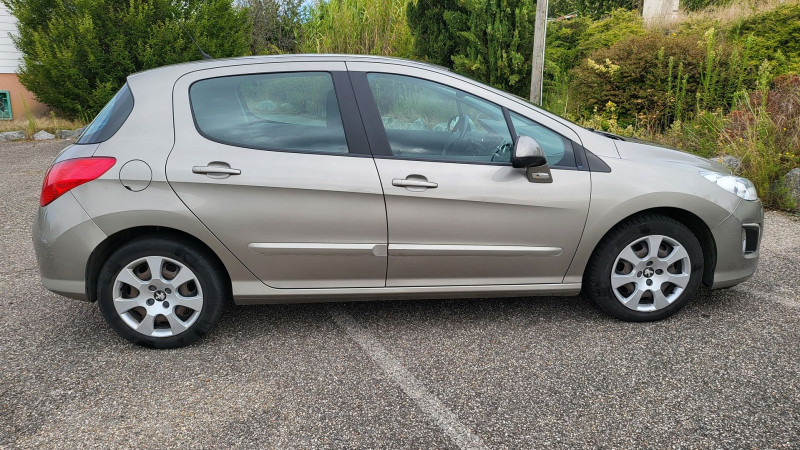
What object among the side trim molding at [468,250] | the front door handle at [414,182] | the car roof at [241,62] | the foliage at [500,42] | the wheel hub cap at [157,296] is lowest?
the wheel hub cap at [157,296]

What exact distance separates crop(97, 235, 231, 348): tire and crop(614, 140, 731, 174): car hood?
8.22 ft

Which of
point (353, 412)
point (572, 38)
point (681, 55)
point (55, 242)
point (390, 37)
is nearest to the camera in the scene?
point (353, 412)

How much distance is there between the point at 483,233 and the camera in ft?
11.7

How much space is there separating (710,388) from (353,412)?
1.72 m

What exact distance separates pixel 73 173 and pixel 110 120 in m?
0.36

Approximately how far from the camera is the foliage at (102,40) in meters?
11.8

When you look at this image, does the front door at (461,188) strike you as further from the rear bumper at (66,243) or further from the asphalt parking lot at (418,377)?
the rear bumper at (66,243)

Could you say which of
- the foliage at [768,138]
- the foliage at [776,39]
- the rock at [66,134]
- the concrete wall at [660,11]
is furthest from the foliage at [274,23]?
the foliage at [768,138]

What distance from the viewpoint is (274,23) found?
50.7ft

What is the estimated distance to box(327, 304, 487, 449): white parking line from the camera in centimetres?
266

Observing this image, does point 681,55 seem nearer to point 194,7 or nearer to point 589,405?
point 589,405

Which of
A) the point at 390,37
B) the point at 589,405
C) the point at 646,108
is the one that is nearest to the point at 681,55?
the point at 646,108

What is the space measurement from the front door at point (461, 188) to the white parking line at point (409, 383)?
0.40 meters

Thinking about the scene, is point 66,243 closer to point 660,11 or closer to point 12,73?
point 660,11
